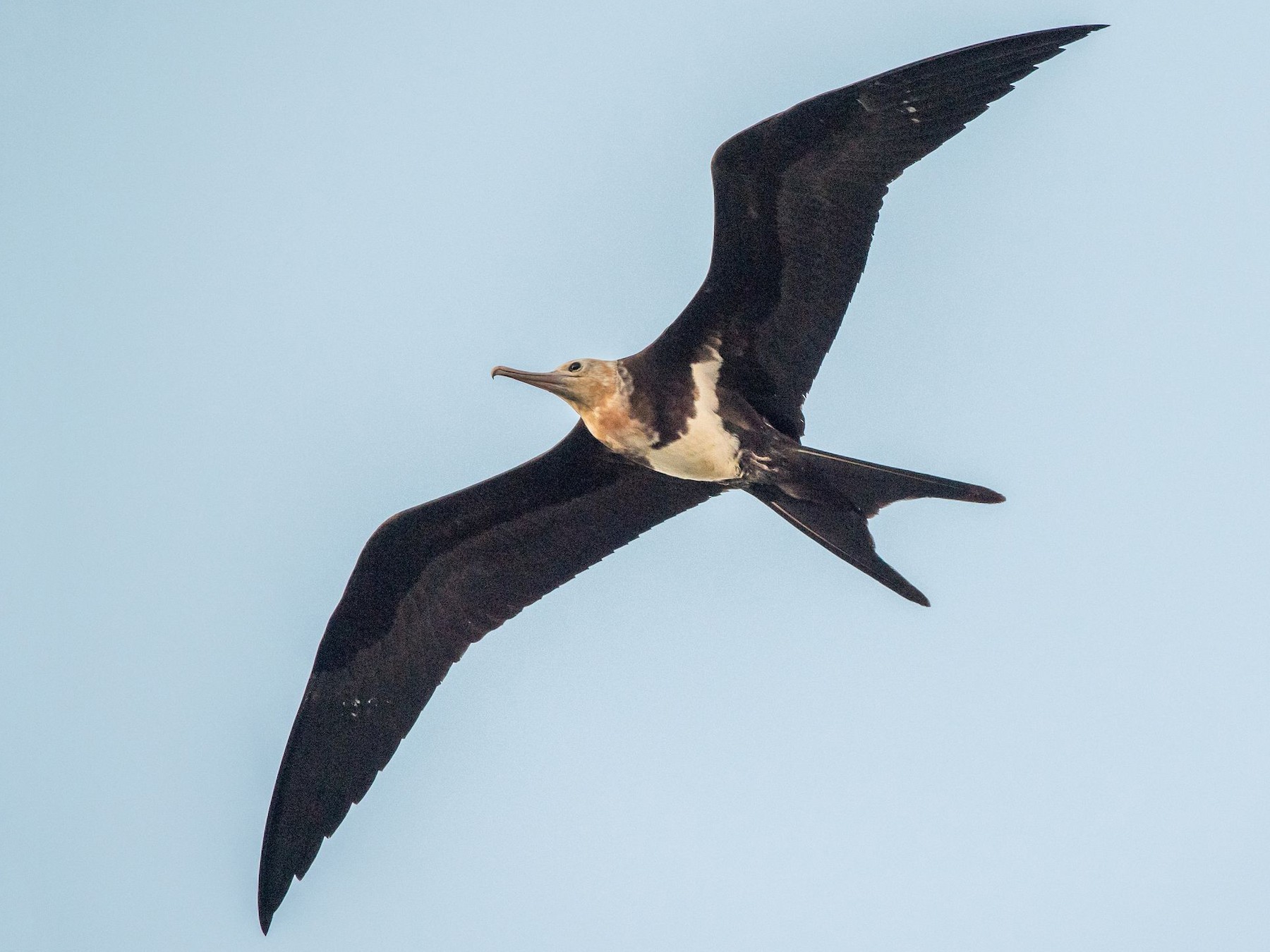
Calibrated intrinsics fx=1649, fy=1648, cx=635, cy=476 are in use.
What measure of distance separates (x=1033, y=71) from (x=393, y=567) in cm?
375

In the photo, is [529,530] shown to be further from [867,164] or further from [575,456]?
[867,164]

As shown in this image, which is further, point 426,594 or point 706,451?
point 426,594

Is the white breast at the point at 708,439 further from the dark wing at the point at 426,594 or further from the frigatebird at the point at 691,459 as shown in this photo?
the dark wing at the point at 426,594

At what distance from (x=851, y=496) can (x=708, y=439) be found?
0.72 metres

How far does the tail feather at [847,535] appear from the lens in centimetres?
715

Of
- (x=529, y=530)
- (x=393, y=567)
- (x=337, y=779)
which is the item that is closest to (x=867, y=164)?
(x=529, y=530)

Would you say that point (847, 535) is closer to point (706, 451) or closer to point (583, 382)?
point (706, 451)

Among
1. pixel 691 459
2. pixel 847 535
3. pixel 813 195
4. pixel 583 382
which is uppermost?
pixel 813 195

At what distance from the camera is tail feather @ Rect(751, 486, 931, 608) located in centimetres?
715

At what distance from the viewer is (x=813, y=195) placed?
711 cm

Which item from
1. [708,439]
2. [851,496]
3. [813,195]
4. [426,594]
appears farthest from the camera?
[426,594]

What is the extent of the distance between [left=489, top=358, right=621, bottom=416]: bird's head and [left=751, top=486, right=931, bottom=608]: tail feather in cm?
97

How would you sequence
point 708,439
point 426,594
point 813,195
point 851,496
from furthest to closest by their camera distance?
1. point 426,594
2. point 708,439
3. point 851,496
4. point 813,195

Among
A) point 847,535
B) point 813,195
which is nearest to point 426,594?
point 847,535
